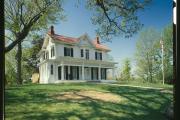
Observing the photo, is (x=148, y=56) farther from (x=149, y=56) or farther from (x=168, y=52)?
(x=168, y=52)

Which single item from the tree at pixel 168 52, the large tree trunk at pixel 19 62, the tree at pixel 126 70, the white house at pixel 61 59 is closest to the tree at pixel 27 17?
the large tree trunk at pixel 19 62

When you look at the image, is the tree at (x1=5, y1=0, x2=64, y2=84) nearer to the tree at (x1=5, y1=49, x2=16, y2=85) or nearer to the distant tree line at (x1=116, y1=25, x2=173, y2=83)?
the tree at (x1=5, y1=49, x2=16, y2=85)

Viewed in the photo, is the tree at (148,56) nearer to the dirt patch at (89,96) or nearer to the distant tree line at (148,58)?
the distant tree line at (148,58)

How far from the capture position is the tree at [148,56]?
1.97 metres

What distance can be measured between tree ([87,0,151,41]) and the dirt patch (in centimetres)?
54

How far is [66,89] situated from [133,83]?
0.65m

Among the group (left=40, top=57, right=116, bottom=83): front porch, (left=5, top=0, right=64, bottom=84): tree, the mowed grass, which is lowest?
the mowed grass

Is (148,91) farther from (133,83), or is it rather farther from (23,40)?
(23,40)

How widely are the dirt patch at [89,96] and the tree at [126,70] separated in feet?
0.67

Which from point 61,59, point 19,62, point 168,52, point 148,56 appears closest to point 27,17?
point 19,62

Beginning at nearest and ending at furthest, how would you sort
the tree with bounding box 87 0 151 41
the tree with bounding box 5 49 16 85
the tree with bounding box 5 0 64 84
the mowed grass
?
1. the tree with bounding box 5 49 16 85
2. the mowed grass
3. the tree with bounding box 5 0 64 84
4. the tree with bounding box 87 0 151 41

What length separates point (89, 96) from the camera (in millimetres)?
2006

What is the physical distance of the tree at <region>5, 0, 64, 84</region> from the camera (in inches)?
75.8

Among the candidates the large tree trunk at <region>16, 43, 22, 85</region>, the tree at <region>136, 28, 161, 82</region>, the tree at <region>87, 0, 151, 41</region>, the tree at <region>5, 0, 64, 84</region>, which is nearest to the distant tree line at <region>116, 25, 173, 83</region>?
the tree at <region>136, 28, 161, 82</region>
